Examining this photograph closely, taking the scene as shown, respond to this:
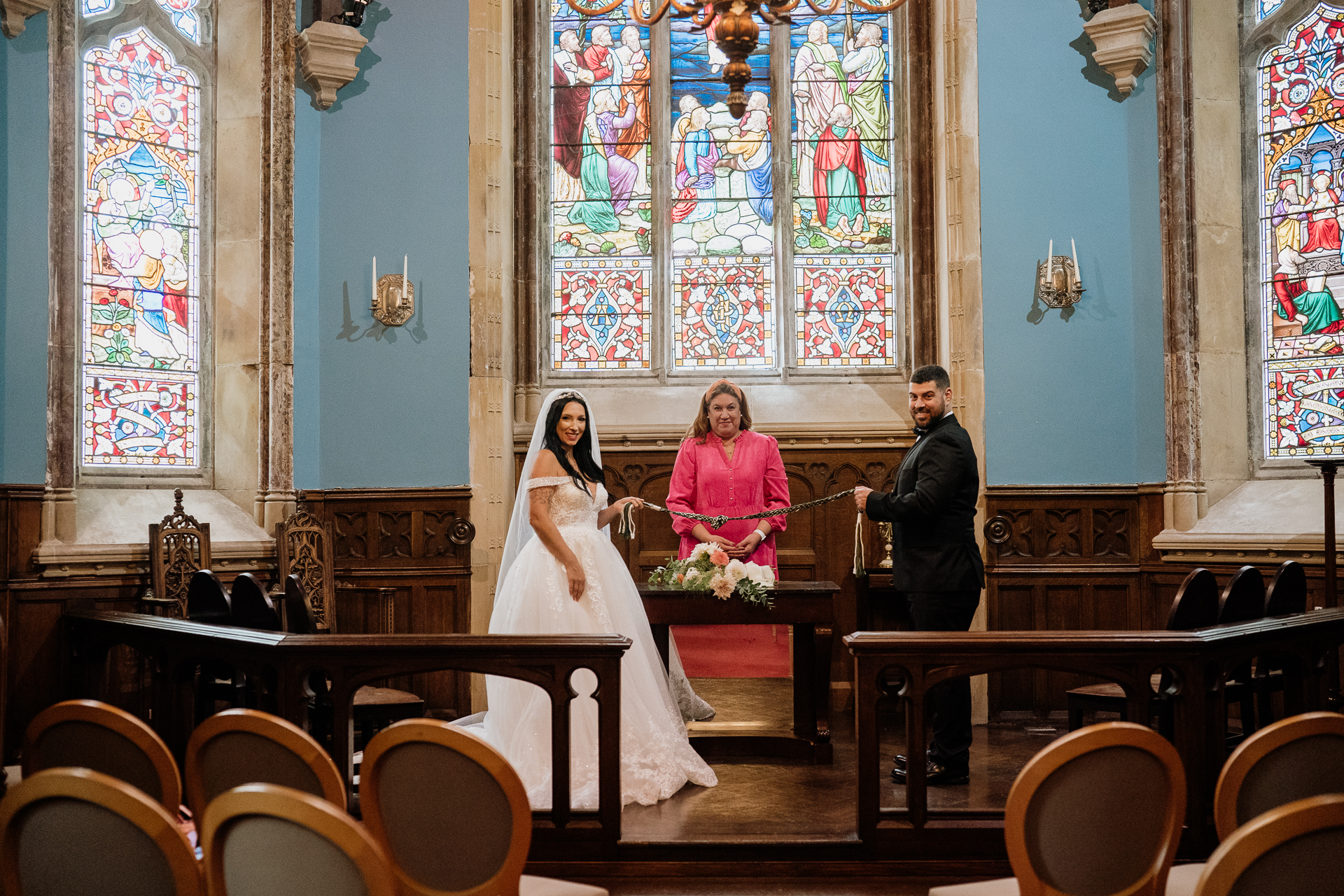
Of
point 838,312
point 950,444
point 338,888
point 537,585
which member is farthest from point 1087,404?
point 338,888

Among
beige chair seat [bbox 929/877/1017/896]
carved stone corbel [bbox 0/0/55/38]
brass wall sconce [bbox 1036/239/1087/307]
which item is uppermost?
carved stone corbel [bbox 0/0/55/38]

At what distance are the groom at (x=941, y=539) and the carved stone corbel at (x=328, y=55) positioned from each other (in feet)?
13.7

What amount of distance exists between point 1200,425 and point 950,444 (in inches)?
112

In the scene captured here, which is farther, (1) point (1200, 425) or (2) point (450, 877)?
(1) point (1200, 425)

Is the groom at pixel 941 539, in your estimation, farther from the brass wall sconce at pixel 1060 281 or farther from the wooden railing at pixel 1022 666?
the brass wall sconce at pixel 1060 281

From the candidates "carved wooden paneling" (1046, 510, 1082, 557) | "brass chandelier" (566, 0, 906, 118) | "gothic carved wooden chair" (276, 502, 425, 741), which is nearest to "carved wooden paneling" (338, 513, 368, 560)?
"gothic carved wooden chair" (276, 502, 425, 741)

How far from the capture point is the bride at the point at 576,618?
4.34m

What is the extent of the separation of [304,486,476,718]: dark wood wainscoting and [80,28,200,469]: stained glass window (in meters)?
1.00

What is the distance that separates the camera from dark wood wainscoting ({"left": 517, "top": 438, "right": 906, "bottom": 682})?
7.04 m

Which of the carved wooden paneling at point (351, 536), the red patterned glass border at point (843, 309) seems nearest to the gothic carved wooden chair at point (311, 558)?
the carved wooden paneling at point (351, 536)

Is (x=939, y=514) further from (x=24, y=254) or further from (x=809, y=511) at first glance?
(x=24, y=254)

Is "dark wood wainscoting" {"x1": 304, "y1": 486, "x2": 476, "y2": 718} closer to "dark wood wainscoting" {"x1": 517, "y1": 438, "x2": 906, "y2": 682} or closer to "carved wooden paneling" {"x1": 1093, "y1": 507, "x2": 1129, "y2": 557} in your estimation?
"dark wood wainscoting" {"x1": 517, "y1": 438, "x2": 906, "y2": 682}

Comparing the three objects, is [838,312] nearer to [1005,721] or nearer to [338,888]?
[1005,721]

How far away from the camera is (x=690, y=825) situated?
394cm
